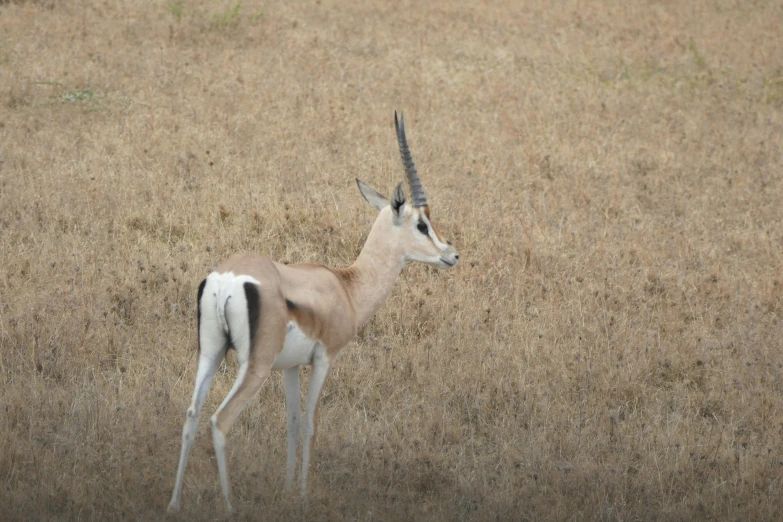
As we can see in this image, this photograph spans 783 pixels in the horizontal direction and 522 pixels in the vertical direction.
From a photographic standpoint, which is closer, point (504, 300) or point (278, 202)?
point (504, 300)

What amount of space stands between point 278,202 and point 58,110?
3989 millimetres

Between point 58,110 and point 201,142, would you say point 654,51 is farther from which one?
point 58,110

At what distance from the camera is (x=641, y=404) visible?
6867mm

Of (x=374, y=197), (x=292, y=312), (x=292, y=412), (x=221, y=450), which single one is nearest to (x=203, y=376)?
(x=221, y=450)

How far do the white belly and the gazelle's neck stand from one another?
0.51 metres

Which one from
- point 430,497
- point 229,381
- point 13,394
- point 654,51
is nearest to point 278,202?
point 229,381

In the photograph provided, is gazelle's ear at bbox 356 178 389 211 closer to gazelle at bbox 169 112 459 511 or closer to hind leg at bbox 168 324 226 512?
gazelle at bbox 169 112 459 511

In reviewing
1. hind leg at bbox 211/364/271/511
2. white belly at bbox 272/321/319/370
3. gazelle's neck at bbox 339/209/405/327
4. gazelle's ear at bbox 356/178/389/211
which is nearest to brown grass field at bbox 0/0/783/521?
hind leg at bbox 211/364/271/511

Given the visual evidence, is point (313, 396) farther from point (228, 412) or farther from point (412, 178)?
point (412, 178)

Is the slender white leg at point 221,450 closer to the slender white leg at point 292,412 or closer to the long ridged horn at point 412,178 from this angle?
the slender white leg at point 292,412

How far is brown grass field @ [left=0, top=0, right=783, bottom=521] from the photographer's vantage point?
5680mm

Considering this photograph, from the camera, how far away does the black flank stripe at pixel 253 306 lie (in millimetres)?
4949

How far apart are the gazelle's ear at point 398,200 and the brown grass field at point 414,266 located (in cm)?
144

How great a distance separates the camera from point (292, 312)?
5.16 meters
